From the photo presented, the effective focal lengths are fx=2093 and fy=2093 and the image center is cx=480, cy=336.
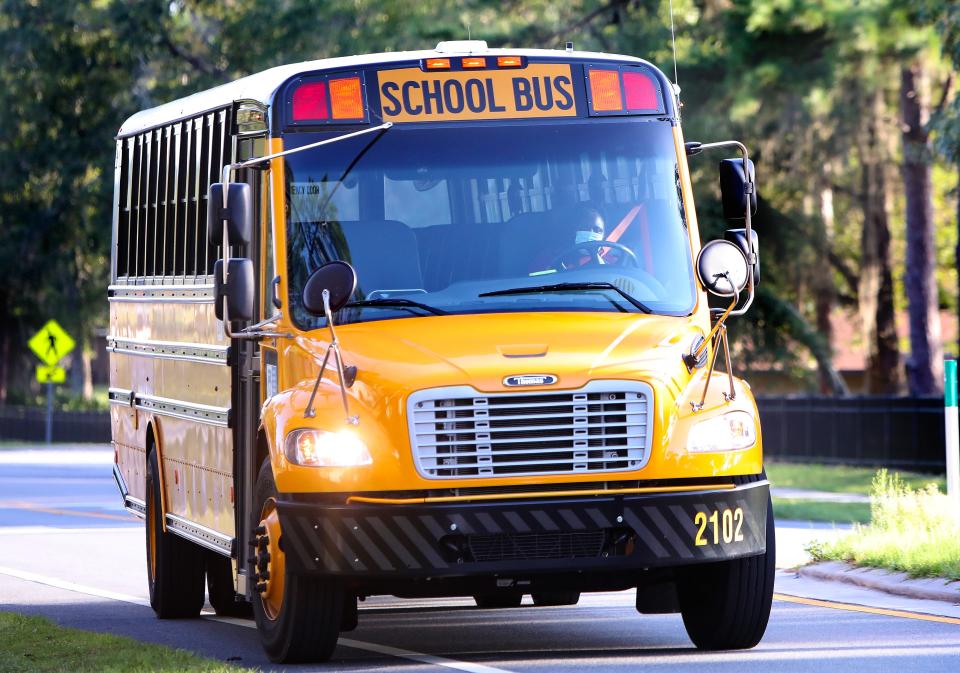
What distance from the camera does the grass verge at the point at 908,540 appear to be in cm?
1384

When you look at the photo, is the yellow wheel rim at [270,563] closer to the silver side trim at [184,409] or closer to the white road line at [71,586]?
the silver side trim at [184,409]

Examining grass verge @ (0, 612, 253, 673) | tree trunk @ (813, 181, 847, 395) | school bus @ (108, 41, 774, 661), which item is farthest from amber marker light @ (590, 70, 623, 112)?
tree trunk @ (813, 181, 847, 395)

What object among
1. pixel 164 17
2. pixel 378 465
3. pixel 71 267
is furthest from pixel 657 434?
pixel 71 267

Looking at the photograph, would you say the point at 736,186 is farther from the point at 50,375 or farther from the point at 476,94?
the point at 50,375

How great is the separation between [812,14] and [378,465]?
886 inches

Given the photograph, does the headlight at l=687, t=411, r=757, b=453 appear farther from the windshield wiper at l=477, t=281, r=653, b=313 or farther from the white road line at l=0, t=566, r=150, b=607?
the white road line at l=0, t=566, r=150, b=607

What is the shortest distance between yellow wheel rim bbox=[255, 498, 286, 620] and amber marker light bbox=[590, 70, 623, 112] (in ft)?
8.76

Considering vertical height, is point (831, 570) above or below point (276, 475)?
below

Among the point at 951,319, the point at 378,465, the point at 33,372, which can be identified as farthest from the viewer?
the point at 951,319

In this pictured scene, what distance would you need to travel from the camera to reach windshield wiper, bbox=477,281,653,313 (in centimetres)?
1005

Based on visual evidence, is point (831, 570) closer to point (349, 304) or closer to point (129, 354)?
point (129, 354)

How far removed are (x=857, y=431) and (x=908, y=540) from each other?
63.7ft

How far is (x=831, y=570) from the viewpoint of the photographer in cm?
1481

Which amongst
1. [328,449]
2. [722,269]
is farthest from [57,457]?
[328,449]
